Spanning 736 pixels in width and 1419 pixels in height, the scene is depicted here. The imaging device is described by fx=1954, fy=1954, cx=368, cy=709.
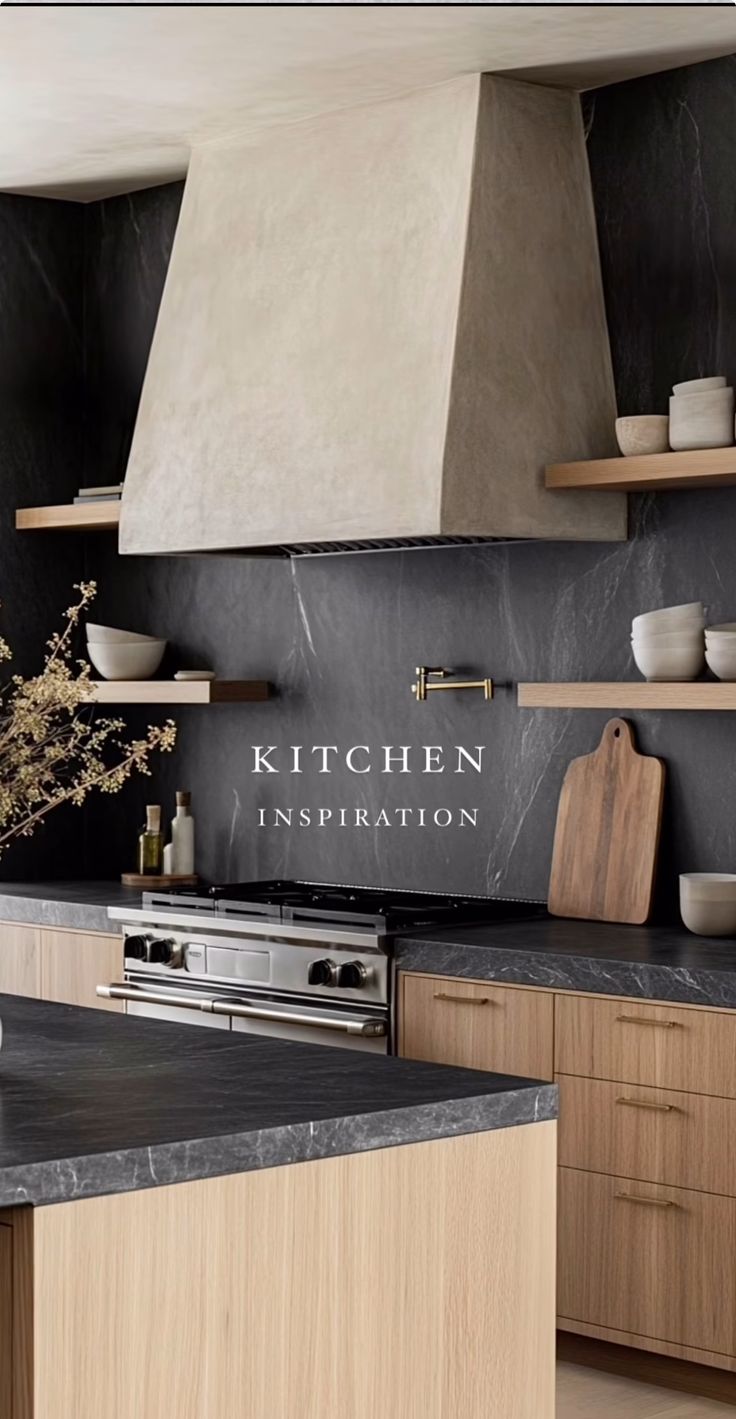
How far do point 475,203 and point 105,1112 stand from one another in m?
3.12

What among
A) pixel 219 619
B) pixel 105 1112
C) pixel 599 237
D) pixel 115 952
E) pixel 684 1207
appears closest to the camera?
pixel 105 1112

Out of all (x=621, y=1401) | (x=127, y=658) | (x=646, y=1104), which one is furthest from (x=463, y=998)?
(x=127, y=658)

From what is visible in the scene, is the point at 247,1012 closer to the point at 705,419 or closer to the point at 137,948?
the point at 137,948

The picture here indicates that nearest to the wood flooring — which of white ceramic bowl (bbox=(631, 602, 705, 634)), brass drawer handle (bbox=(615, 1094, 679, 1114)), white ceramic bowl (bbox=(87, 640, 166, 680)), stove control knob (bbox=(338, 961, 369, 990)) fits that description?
brass drawer handle (bbox=(615, 1094, 679, 1114))

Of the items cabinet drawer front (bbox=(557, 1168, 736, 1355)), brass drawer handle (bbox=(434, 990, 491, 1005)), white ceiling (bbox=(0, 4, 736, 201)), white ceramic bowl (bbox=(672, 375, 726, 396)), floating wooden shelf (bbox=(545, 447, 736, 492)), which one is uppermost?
white ceiling (bbox=(0, 4, 736, 201))

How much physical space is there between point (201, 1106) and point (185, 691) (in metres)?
3.57

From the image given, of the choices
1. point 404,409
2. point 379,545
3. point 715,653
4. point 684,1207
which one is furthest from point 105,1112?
point 379,545

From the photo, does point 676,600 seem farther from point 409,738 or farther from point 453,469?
point 409,738

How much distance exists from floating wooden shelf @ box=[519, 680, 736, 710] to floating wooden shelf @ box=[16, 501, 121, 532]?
1.69 metres

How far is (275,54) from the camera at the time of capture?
16.0ft

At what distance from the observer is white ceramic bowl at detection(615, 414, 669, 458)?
482 centimetres

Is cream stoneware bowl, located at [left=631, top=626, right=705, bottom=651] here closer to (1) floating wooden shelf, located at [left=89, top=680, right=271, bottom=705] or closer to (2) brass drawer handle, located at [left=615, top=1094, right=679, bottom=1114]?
(2) brass drawer handle, located at [left=615, top=1094, right=679, bottom=1114]

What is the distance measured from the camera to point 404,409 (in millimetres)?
5020

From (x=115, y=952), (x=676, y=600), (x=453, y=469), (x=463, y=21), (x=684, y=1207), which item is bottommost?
(x=684, y=1207)
